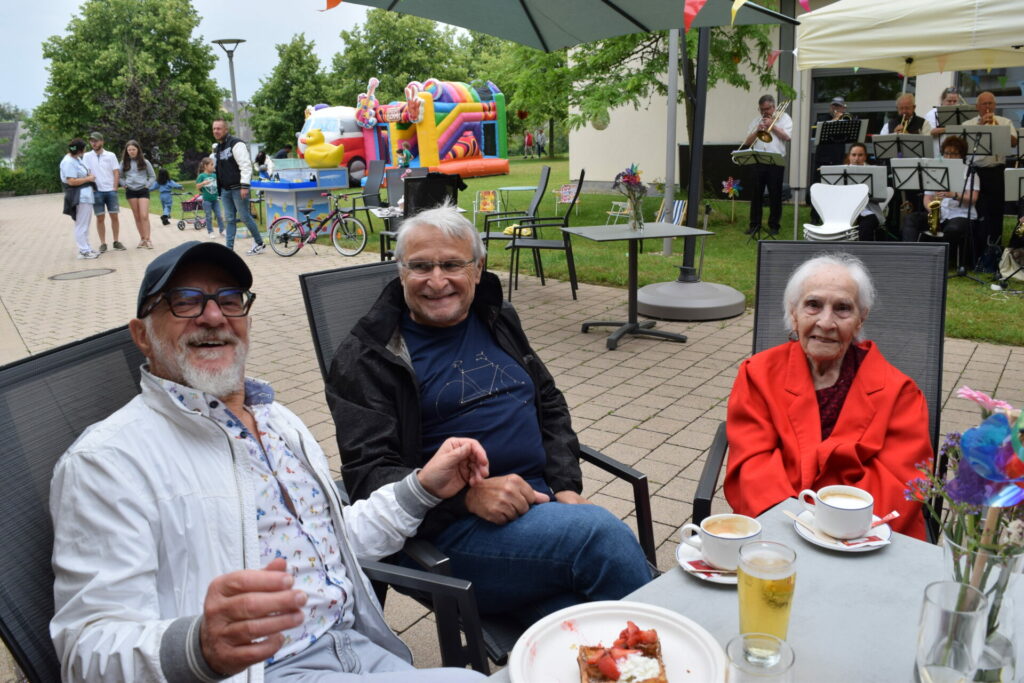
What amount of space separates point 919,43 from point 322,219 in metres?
8.58

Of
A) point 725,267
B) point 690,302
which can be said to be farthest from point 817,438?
point 725,267

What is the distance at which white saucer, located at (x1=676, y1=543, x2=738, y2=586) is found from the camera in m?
1.53

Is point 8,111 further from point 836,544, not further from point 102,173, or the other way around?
point 836,544

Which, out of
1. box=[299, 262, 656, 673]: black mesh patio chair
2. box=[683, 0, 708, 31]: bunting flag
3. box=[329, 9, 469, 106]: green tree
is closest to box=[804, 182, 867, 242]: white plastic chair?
box=[683, 0, 708, 31]: bunting flag

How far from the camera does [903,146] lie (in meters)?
9.97

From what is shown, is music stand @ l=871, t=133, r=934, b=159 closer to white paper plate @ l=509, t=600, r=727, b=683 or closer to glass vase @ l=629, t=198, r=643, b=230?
glass vase @ l=629, t=198, r=643, b=230

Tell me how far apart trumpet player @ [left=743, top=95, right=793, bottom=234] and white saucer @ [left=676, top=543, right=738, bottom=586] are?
10.4 metres

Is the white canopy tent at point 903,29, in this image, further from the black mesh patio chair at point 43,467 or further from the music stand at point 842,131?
the black mesh patio chair at point 43,467

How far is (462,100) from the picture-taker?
80.2 ft

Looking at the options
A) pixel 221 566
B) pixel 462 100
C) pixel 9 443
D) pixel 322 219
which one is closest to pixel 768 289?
pixel 221 566

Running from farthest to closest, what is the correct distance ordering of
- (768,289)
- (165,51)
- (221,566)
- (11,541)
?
(165,51) → (768,289) → (221,566) → (11,541)

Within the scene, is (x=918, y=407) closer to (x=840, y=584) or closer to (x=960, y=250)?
(x=840, y=584)

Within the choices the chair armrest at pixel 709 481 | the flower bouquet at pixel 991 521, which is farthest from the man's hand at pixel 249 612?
the chair armrest at pixel 709 481

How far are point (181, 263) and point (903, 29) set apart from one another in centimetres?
576
